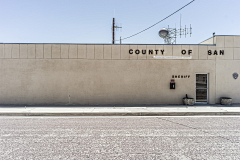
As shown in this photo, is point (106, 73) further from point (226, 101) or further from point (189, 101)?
point (226, 101)

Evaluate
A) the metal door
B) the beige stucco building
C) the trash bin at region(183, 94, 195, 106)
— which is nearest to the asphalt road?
the trash bin at region(183, 94, 195, 106)

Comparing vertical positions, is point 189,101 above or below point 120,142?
above

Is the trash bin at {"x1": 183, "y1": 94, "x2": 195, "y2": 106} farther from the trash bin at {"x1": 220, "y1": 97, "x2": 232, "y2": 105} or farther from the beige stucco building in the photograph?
the trash bin at {"x1": 220, "y1": 97, "x2": 232, "y2": 105}

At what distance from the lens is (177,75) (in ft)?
42.7

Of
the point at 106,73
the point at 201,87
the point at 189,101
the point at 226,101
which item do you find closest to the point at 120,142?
the point at 106,73

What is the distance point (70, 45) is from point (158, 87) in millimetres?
6792

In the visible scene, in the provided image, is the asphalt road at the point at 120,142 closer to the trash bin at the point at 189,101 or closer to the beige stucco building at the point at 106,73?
the trash bin at the point at 189,101

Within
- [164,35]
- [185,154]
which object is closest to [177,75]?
[164,35]

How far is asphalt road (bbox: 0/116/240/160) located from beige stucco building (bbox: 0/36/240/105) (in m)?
5.53

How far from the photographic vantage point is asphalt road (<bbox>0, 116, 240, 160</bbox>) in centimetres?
446

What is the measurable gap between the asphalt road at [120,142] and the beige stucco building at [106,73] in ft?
18.2

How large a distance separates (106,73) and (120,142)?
7.87 meters

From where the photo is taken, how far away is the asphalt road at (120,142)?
4.46 m

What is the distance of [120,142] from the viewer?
538 centimetres
